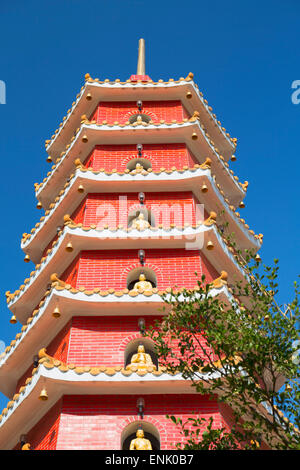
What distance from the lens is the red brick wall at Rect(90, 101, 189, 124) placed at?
23.0 m

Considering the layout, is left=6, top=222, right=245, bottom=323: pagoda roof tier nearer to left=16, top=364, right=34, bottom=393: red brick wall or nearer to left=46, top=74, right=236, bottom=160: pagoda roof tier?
left=16, top=364, right=34, bottom=393: red brick wall

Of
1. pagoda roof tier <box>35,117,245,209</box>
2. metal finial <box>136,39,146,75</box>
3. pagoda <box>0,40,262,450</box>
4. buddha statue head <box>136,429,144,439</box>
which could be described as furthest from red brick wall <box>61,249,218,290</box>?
metal finial <box>136,39,146,75</box>

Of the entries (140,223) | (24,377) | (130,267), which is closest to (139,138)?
(140,223)

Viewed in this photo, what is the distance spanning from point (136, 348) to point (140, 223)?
13.6 ft

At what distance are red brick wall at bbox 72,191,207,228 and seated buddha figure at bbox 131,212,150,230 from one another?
0.99ft

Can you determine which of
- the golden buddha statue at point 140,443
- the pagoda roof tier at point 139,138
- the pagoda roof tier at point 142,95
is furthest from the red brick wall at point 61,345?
the pagoda roof tier at point 142,95

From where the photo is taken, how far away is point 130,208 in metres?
19.4

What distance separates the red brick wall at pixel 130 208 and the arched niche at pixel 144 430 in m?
6.40

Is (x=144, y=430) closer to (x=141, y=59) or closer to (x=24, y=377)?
→ (x=24, y=377)

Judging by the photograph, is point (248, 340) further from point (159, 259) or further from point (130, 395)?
point (159, 259)

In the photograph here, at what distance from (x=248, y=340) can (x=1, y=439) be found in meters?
7.82

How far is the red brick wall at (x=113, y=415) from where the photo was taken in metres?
13.4
